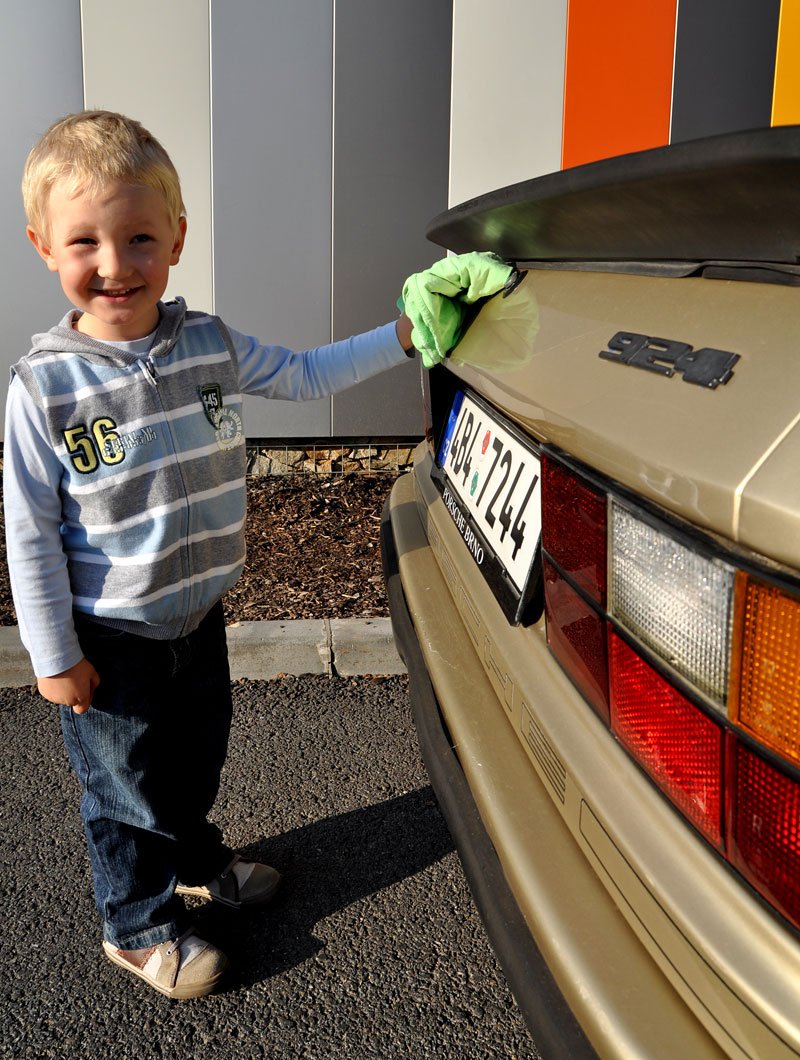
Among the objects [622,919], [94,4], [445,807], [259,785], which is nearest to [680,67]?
[94,4]

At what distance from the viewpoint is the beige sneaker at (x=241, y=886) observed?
2.16 m

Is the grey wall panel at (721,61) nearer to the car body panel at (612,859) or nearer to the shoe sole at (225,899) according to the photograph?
the car body panel at (612,859)

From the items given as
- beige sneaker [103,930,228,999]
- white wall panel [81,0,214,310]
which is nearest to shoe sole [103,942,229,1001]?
beige sneaker [103,930,228,999]

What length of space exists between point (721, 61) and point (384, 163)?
1.66 metres

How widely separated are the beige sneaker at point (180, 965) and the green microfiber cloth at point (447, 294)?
4.31ft

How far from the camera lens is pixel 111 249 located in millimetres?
1639

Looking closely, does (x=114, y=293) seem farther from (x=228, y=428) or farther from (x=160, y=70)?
(x=160, y=70)

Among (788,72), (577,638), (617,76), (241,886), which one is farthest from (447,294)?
(617,76)

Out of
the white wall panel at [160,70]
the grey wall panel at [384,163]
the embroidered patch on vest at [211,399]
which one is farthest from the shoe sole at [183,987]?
the white wall panel at [160,70]

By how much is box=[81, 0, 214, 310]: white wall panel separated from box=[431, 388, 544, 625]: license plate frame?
123 inches

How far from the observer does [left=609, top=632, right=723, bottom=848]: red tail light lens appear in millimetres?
1004

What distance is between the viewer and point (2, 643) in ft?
10.7

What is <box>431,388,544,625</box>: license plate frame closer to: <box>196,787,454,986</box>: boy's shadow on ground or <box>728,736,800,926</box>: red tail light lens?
<box>728,736,800,926</box>: red tail light lens

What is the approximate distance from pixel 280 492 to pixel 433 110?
2.03 m
